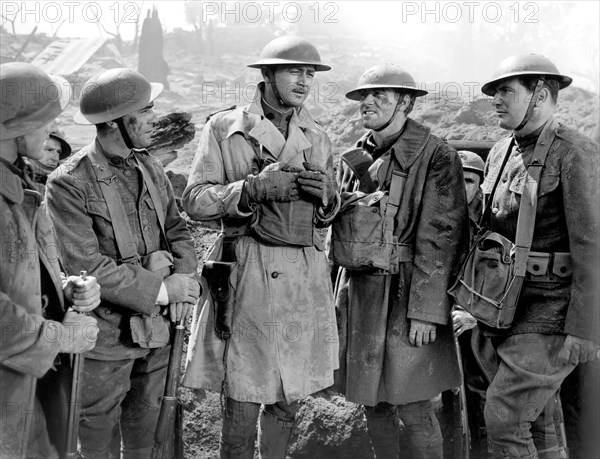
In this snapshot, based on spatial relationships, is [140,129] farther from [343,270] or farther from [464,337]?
[464,337]

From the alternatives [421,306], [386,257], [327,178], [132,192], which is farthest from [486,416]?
[132,192]

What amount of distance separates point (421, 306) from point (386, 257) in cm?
36

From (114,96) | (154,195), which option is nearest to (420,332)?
(154,195)

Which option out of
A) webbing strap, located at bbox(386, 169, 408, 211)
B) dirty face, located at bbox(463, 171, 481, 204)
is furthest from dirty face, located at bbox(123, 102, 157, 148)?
dirty face, located at bbox(463, 171, 481, 204)

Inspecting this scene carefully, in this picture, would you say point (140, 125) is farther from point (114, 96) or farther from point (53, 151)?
point (53, 151)

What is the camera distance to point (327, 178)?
4.12m

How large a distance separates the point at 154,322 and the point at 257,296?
1.97 feet

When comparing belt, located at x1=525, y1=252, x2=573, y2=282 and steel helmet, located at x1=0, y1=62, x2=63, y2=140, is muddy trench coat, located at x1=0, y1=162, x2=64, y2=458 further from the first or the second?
belt, located at x1=525, y1=252, x2=573, y2=282

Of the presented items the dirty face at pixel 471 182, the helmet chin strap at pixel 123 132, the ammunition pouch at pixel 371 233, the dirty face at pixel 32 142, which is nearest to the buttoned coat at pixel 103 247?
the helmet chin strap at pixel 123 132

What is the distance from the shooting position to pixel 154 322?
12.9 feet

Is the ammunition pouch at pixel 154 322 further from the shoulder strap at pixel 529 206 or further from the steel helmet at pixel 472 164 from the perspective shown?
the steel helmet at pixel 472 164

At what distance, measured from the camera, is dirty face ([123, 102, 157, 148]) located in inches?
157

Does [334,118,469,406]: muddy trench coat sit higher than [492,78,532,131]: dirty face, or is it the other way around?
[492,78,532,131]: dirty face

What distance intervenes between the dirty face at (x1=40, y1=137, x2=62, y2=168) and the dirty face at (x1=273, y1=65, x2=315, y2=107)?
93.8 inches
